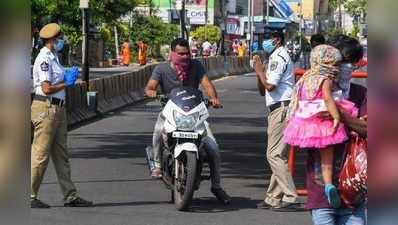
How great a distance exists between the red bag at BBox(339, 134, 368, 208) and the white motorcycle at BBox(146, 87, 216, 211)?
4246 millimetres

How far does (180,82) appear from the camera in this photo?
962 centimetres

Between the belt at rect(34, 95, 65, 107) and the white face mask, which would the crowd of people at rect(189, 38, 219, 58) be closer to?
the belt at rect(34, 95, 65, 107)

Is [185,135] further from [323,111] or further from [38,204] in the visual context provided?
[323,111]

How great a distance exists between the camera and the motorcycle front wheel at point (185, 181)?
29.7ft

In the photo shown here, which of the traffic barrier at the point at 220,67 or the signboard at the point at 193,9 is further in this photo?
the signboard at the point at 193,9

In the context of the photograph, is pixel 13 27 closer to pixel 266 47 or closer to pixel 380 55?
pixel 380 55

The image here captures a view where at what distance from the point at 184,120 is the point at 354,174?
14.8ft

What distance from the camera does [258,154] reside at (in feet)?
48.6

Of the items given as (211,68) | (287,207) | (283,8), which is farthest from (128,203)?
(283,8)

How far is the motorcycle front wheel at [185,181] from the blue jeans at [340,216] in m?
4.06

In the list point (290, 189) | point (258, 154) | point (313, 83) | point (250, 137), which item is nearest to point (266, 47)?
point (290, 189)

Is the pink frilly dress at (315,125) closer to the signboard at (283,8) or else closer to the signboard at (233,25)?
the signboard at (233,25)

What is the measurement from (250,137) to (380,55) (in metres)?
14.4

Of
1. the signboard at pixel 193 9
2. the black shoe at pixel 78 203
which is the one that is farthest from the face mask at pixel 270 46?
the signboard at pixel 193 9
